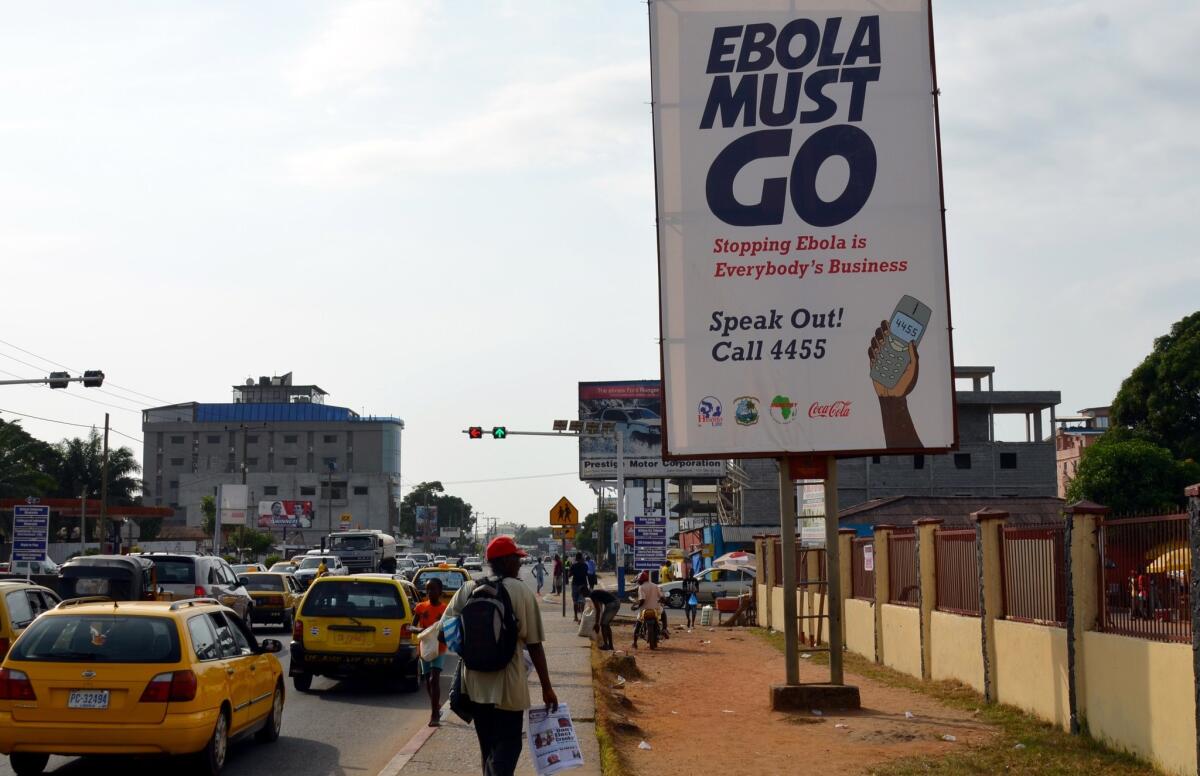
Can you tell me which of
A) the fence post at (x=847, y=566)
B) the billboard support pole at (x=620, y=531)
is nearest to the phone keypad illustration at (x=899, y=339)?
the fence post at (x=847, y=566)

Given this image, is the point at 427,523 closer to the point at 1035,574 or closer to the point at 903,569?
the point at 903,569

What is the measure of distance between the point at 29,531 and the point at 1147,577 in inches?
1127

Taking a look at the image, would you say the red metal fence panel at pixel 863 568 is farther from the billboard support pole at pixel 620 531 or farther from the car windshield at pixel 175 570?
the billboard support pole at pixel 620 531

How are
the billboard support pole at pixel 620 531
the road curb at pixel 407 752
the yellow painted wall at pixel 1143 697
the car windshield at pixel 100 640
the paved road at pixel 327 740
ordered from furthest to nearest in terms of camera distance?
1. the billboard support pole at pixel 620 531
2. the paved road at pixel 327 740
3. the road curb at pixel 407 752
4. the car windshield at pixel 100 640
5. the yellow painted wall at pixel 1143 697

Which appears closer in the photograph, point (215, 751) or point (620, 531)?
point (215, 751)

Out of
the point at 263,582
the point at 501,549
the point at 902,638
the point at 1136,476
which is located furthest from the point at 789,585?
the point at 1136,476

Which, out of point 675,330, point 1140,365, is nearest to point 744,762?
point 675,330

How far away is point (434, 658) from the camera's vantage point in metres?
14.2

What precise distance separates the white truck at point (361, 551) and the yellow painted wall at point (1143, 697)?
49.7 metres

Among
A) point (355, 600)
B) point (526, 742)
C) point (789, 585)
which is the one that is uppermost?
point (789, 585)

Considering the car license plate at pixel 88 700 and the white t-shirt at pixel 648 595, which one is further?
the white t-shirt at pixel 648 595

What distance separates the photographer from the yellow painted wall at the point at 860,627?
80.0 feet

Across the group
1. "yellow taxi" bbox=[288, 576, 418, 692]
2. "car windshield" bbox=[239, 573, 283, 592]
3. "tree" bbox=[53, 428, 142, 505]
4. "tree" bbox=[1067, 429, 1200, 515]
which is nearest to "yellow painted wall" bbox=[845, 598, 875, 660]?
"yellow taxi" bbox=[288, 576, 418, 692]

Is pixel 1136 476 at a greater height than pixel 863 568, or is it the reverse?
pixel 1136 476
